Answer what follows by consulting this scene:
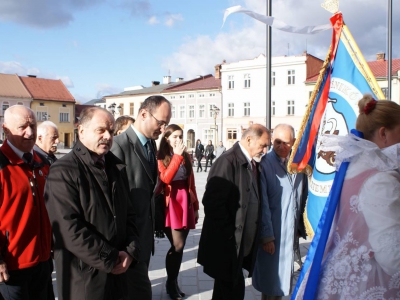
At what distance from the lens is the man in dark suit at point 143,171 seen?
3.50 m

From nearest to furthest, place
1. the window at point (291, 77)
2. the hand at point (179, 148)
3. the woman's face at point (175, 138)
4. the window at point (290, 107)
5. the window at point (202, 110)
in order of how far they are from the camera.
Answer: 1. the hand at point (179, 148)
2. the woman's face at point (175, 138)
3. the window at point (291, 77)
4. the window at point (290, 107)
5. the window at point (202, 110)

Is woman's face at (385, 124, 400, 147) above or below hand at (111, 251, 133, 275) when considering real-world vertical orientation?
above

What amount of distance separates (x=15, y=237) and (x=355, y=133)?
2.38 meters

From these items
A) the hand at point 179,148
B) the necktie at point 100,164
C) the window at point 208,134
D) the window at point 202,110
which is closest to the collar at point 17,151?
the necktie at point 100,164

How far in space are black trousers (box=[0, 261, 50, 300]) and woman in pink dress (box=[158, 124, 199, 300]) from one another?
164 cm

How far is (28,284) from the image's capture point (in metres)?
3.24

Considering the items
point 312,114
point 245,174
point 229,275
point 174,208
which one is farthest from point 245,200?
point 312,114

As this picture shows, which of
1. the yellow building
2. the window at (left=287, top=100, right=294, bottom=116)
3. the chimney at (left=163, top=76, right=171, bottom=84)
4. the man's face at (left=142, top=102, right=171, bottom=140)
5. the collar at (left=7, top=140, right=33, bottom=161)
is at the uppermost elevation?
the chimney at (left=163, top=76, right=171, bottom=84)

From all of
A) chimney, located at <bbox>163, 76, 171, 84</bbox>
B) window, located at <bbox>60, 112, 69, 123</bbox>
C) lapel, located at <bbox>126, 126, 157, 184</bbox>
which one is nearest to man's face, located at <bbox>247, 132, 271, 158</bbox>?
lapel, located at <bbox>126, 126, 157, 184</bbox>

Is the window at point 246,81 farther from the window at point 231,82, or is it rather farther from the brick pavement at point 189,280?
the brick pavement at point 189,280

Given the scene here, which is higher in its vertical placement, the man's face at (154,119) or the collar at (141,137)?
the man's face at (154,119)

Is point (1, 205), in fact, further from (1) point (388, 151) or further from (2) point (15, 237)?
(1) point (388, 151)

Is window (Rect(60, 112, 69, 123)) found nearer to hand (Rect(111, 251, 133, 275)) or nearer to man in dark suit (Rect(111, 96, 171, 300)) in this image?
man in dark suit (Rect(111, 96, 171, 300))

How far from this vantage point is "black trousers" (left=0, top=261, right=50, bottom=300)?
10.0 ft
